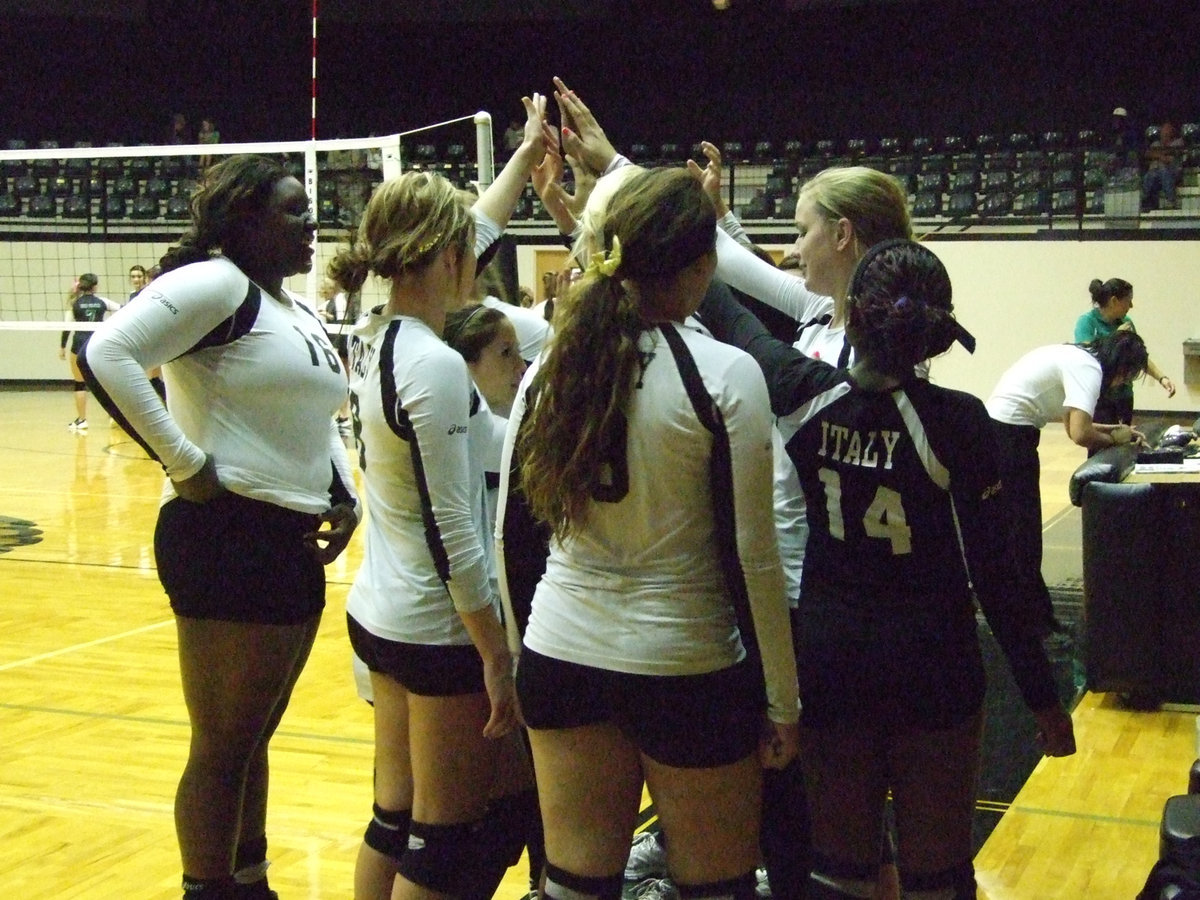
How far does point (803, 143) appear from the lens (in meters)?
19.3

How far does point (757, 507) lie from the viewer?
189cm

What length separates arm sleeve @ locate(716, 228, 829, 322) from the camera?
2.65m

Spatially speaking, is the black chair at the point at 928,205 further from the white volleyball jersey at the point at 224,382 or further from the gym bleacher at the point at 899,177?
the white volleyball jersey at the point at 224,382

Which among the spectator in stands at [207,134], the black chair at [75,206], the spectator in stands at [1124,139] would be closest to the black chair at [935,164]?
the spectator in stands at [1124,139]

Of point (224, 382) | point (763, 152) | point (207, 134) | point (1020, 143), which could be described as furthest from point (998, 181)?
point (224, 382)

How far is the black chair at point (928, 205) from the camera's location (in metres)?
16.9

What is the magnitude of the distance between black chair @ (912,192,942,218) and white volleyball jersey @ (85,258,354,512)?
15.1m

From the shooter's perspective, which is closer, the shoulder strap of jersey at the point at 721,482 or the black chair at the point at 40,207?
the shoulder strap of jersey at the point at 721,482

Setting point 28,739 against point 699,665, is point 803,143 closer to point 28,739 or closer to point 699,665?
point 28,739

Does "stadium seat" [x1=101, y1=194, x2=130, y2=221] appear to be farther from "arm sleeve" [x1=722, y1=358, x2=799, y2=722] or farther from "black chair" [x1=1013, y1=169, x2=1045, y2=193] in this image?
"arm sleeve" [x1=722, y1=358, x2=799, y2=722]

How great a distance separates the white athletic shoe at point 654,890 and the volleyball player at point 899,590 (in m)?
0.95

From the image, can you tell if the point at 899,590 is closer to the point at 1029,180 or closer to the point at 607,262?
the point at 607,262

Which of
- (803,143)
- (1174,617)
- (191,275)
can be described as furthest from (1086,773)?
(803,143)

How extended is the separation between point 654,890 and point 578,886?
4.07 ft
